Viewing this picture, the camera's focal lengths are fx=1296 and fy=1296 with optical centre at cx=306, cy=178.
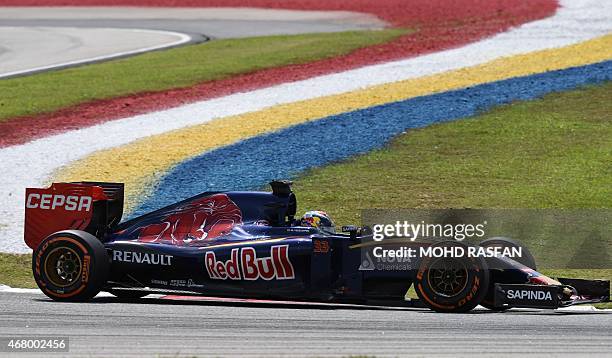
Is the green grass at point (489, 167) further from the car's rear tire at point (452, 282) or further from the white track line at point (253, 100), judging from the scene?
the car's rear tire at point (452, 282)

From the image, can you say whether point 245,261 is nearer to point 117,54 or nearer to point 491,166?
point 491,166

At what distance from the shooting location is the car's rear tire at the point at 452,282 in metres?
12.5

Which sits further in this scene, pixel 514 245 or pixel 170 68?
pixel 170 68

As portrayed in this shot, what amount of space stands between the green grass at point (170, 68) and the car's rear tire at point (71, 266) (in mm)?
12430

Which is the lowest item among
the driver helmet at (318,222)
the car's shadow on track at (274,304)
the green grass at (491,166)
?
the car's shadow on track at (274,304)

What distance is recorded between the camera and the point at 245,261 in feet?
43.4

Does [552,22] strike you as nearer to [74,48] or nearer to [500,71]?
[500,71]

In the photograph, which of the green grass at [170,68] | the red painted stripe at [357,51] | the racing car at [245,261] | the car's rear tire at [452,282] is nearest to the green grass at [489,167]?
the racing car at [245,261]

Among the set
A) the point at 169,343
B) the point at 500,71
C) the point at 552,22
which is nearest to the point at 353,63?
the point at 500,71

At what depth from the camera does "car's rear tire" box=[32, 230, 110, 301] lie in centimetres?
1345

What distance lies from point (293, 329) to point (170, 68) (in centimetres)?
1999

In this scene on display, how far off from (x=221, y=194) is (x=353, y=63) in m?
15.9

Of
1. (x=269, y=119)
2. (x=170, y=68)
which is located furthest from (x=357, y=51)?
(x=269, y=119)

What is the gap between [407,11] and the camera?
38.4 metres
